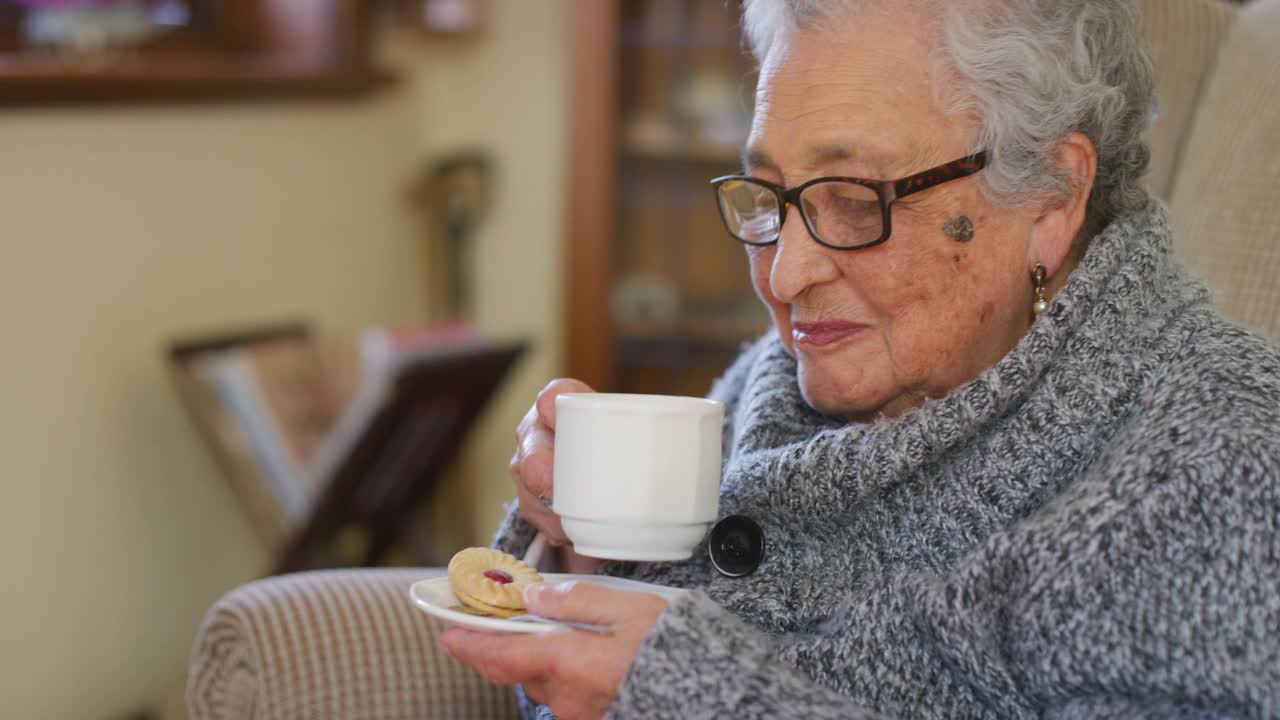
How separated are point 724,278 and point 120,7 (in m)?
1.36

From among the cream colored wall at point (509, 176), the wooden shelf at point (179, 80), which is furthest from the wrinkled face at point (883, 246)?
the cream colored wall at point (509, 176)

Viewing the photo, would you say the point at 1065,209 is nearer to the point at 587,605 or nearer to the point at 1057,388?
the point at 1057,388

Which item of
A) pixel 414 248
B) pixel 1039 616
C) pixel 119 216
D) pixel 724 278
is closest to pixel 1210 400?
pixel 1039 616

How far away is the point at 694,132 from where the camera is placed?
291 cm

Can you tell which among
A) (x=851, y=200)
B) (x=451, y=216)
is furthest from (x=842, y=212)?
(x=451, y=216)

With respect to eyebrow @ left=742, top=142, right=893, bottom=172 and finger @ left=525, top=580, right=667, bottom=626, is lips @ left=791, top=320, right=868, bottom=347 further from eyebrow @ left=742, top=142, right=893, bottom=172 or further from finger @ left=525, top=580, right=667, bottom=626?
finger @ left=525, top=580, right=667, bottom=626

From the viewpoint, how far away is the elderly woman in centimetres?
85

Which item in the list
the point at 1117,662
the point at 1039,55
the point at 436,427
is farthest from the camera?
the point at 436,427

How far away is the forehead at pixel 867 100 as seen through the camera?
102 centimetres

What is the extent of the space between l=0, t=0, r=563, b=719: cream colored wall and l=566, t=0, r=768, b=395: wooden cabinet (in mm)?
242

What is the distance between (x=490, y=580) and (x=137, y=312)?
1517 mm

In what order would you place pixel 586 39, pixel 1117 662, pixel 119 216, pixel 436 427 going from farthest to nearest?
pixel 586 39, pixel 436 427, pixel 119 216, pixel 1117 662

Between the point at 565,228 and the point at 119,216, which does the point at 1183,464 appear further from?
the point at 565,228

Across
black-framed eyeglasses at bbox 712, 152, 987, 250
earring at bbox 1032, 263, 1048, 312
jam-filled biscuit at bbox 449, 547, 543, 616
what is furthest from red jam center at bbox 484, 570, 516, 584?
earring at bbox 1032, 263, 1048, 312
